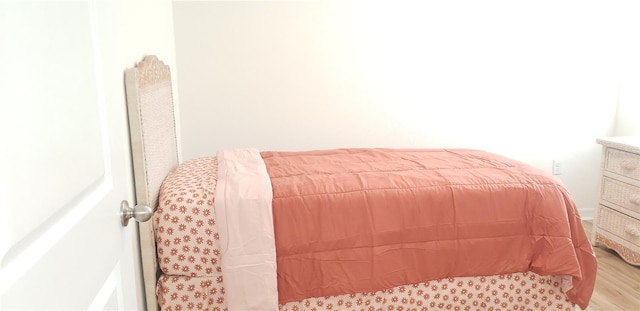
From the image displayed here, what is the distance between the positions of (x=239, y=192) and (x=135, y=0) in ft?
2.76

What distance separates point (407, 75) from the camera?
128 inches

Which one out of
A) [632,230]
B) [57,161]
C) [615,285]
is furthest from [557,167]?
[57,161]

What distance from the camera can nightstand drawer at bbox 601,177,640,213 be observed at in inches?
106

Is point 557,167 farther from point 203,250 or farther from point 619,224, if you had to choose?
point 203,250

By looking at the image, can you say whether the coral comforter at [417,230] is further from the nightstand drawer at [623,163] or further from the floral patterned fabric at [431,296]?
the nightstand drawer at [623,163]

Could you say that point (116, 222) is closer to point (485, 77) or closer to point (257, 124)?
point (257, 124)

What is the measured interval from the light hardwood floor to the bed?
40cm

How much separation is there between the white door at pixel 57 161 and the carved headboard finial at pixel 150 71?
982mm

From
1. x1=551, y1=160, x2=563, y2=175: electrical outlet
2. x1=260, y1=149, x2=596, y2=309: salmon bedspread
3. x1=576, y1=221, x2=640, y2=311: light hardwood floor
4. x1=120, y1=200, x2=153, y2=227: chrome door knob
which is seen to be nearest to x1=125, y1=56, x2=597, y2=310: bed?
x1=260, y1=149, x2=596, y2=309: salmon bedspread

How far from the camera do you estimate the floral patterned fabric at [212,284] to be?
1.86 meters

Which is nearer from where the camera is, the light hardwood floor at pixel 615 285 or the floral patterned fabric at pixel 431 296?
the floral patterned fabric at pixel 431 296

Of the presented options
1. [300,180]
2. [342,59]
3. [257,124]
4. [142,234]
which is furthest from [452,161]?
[142,234]

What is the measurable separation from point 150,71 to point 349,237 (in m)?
1.01

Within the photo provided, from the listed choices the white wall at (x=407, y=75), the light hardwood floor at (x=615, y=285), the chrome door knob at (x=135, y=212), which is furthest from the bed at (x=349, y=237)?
the white wall at (x=407, y=75)
